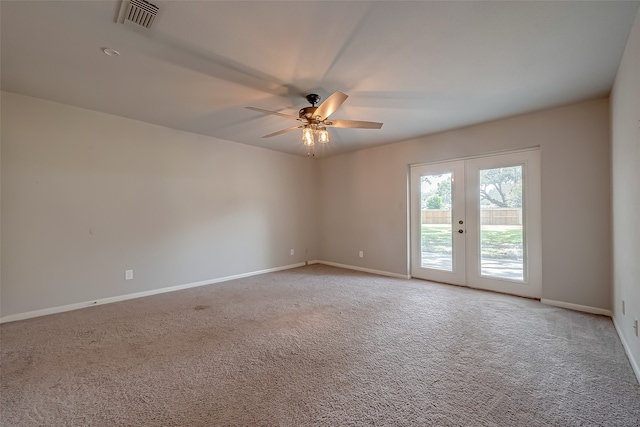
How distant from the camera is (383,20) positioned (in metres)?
1.84

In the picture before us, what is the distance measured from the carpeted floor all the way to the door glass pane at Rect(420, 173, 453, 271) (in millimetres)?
1181

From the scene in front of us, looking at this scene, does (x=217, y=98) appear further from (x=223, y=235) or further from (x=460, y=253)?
(x=460, y=253)

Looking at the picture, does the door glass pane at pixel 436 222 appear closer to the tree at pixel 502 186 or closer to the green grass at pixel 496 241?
the green grass at pixel 496 241

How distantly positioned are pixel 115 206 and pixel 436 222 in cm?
490

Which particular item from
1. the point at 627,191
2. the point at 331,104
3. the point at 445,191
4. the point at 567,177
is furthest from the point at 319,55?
the point at 567,177

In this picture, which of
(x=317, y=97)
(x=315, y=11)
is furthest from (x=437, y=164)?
(x=315, y=11)

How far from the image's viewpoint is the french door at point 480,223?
3646 millimetres

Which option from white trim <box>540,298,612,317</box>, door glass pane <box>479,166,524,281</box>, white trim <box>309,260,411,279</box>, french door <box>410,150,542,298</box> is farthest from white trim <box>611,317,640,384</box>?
white trim <box>309,260,411,279</box>

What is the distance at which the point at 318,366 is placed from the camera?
2102mm

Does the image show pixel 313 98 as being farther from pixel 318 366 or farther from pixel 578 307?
pixel 578 307

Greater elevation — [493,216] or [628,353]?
[493,216]

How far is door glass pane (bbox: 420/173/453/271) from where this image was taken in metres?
4.46

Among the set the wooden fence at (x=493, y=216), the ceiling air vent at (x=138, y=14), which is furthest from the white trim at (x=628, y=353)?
the ceiling air vent at (x=138, y=14)

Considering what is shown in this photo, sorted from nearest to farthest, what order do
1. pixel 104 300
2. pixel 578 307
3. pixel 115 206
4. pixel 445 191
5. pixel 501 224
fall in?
pixel 578 307 < pixel 104 300 < pixel 115 206 < pixel 501 224 < pixel 445 191
